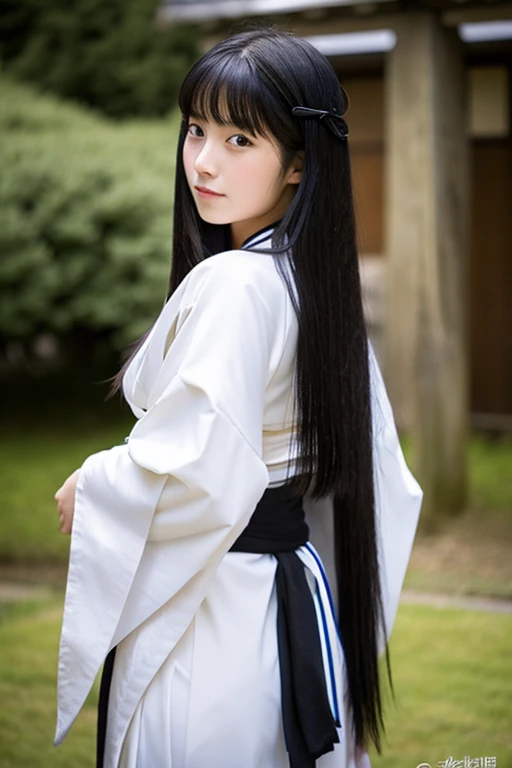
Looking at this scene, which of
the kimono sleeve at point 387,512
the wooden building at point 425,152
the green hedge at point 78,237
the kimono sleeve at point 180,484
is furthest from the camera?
the green hedge at point 78,237

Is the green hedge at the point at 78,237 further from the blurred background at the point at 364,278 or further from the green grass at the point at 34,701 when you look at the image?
the green grass at the point at 34,701

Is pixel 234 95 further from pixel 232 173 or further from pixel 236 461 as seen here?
pixel 236 461

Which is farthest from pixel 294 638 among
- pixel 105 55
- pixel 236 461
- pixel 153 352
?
pixel 105 55

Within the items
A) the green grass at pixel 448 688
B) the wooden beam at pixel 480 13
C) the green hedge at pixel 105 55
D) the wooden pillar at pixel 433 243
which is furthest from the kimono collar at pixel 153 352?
the green hedge at pixel 105 55

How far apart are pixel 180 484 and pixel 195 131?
652mm

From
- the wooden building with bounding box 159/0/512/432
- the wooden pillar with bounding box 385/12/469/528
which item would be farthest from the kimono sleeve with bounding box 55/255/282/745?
the wooden pillar with bounding box 385/12/469/528

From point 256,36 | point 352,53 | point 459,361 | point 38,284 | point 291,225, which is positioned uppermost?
point 352,53

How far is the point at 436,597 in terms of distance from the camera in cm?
457

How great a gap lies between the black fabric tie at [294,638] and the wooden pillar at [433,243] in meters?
3.59

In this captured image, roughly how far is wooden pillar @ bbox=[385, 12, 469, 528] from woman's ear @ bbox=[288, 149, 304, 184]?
3568 mm

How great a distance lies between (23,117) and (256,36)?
21.8 ft

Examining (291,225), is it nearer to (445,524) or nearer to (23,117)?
(445,524)

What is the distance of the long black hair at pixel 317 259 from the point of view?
1699mm

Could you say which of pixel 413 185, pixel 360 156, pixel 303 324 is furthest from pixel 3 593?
pixel 360 156
